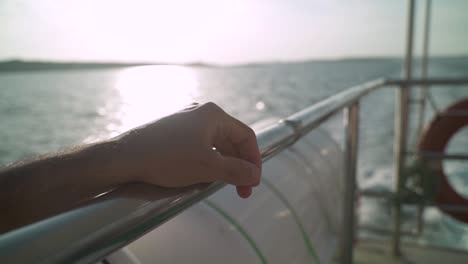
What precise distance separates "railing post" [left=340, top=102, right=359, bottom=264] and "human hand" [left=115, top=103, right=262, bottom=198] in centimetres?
110

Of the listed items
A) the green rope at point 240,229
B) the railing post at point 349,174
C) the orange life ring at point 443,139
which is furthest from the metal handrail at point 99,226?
the orange life ring at point 443,139

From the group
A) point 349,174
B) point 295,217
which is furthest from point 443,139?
point 295,217

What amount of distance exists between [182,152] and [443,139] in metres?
2.64

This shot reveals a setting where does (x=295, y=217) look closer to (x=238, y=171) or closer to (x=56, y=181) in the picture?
(x=238, y=171)

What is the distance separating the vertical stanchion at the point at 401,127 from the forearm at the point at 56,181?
7.81 feet

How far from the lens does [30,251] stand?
0.30m

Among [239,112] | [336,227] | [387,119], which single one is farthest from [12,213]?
[239,112]

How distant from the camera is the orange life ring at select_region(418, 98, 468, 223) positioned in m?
2.73

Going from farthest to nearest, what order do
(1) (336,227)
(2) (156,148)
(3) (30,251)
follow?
(1) (336,227), (2) (156,148), (3) (30,251)

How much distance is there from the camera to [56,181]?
414 mm

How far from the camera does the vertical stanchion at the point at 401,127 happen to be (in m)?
2.60

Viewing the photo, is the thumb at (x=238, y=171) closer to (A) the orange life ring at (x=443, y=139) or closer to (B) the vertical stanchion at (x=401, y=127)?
(B) the vertical stanchion at (x=401, y=127)

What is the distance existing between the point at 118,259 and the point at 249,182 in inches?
7.5

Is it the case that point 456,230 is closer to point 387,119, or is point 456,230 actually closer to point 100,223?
point 100,223
